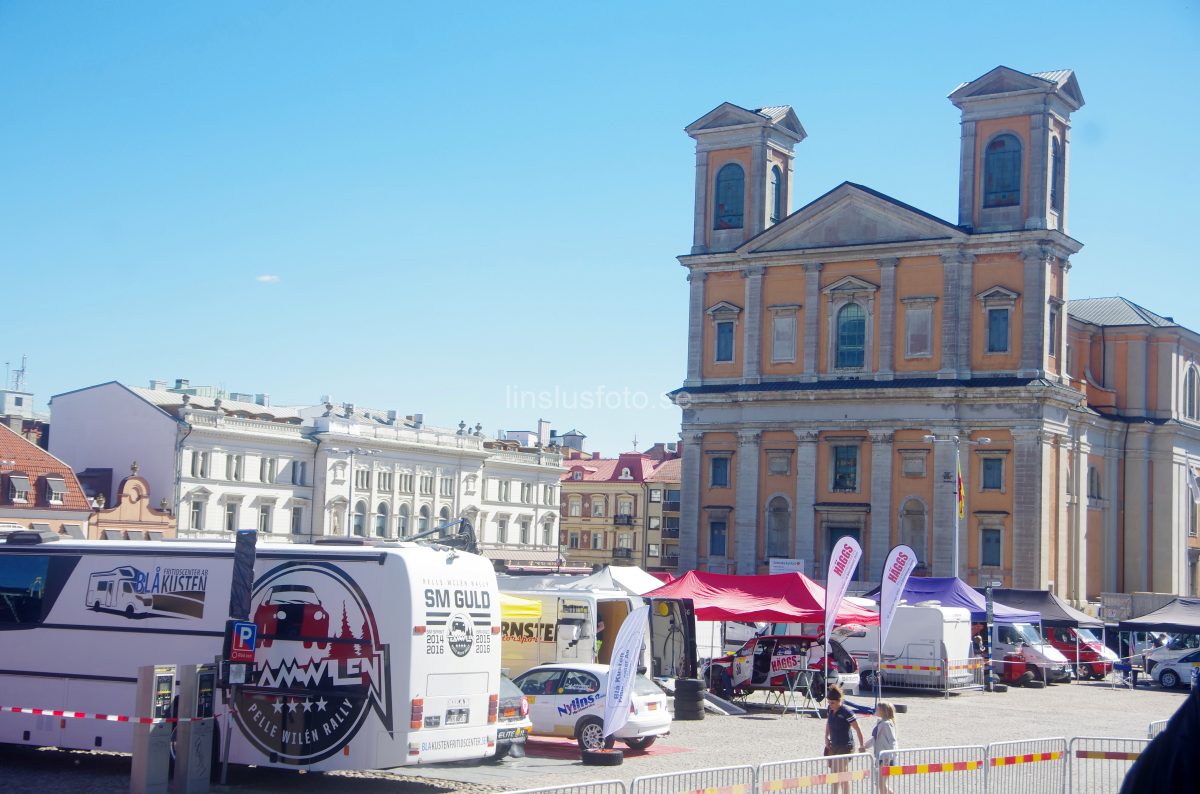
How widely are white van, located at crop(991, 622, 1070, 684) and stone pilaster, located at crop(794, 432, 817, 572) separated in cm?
1587

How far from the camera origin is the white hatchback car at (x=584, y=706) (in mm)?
22656

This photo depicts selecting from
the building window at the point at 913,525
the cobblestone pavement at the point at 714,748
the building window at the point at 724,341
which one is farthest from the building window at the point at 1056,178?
the cobblestone pavement at the point at 714,748

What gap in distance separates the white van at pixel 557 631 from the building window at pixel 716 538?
33769mm

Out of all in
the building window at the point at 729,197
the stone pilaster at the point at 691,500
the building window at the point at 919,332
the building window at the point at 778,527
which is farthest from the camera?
the building window at the point at 729,197

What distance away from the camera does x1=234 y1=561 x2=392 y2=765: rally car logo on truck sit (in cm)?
1677

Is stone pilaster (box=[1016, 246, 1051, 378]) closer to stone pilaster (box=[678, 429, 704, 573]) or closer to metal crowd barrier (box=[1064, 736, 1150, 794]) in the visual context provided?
stone pilaster (box=[678, 429, 704, 573])

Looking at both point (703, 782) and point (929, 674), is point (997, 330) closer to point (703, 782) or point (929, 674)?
point (929, 674)

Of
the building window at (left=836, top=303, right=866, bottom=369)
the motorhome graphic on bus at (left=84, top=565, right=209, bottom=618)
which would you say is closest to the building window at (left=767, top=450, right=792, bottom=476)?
the building window at (left=836, top=303, right=866, bottom=369)

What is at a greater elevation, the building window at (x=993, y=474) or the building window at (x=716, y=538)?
the building window at (x=993, y=474)

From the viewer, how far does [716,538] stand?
64.0 meters

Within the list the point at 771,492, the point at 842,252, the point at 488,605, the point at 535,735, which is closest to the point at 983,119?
the point at 842,252

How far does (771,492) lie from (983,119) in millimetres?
18481

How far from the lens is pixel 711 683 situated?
1344 inches

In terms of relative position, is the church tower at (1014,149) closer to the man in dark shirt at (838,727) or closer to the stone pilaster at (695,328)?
the stone pilaster at (695,328)
